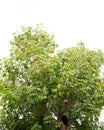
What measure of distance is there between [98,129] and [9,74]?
13.9 feet

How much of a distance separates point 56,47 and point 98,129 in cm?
375

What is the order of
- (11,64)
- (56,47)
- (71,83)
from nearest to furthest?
(71,83) < (11,64) < (56,47)

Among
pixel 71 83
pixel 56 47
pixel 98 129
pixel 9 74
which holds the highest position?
pixel 56 47

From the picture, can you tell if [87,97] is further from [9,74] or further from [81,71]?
[9,74]

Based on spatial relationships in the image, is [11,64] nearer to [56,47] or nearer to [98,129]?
[56,47]

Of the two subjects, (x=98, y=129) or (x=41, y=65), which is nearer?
(x=41, y=65)

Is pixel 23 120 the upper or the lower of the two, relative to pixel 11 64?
lower

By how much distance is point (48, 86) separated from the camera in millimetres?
12094

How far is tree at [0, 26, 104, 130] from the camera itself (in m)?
11.8

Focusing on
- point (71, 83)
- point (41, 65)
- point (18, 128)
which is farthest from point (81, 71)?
point (18, 128)

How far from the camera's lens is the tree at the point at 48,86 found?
11773mm

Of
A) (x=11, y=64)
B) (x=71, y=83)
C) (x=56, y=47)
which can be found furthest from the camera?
(x=56, y=47)

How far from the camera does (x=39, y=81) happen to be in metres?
12.1

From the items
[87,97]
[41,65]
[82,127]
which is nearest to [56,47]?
[41,65]
